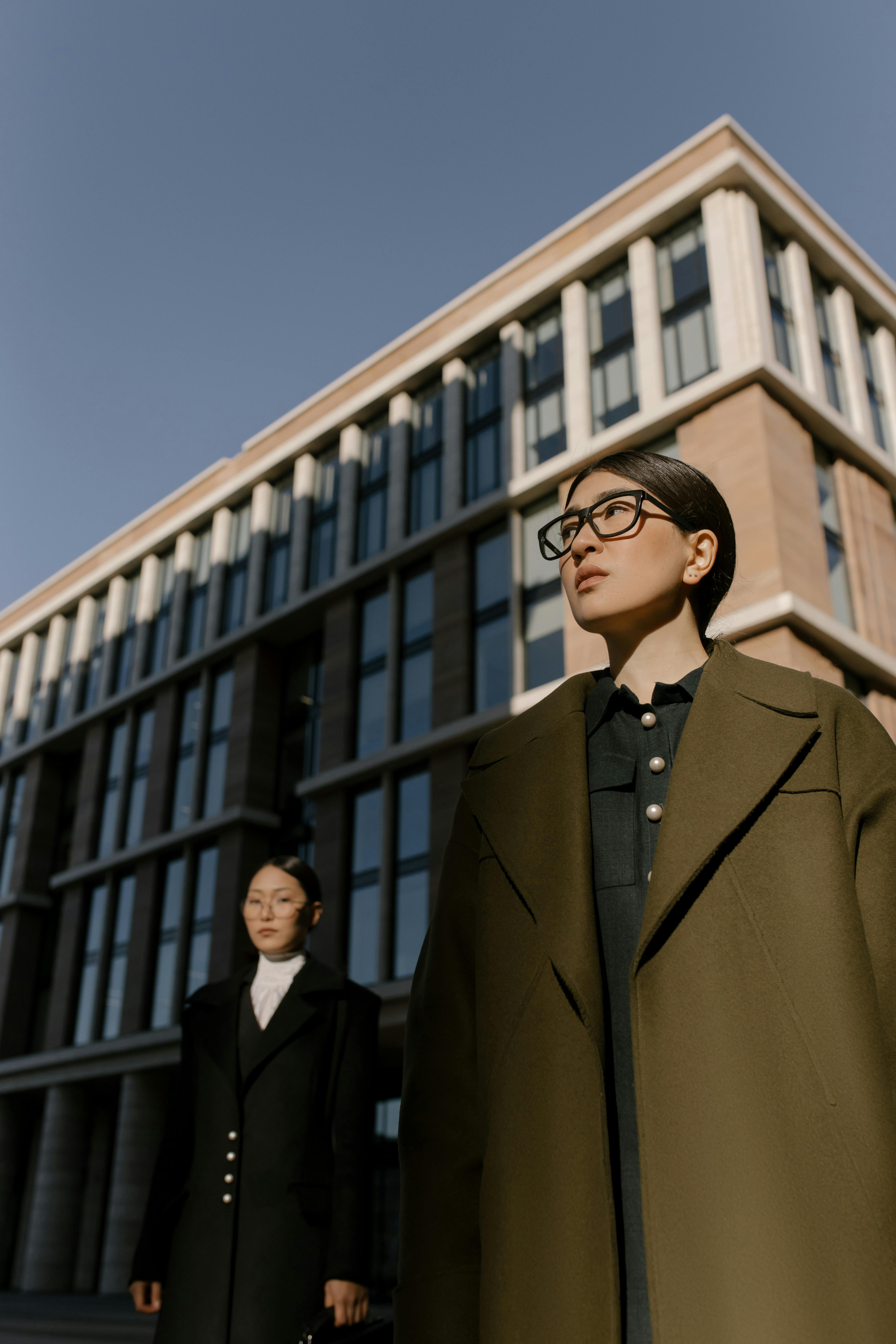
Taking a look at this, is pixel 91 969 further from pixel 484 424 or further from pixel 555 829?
pixel 555 829

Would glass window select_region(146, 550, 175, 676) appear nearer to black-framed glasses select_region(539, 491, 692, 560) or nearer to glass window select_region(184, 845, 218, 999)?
glass window select_region(184, 845, 218, 999)

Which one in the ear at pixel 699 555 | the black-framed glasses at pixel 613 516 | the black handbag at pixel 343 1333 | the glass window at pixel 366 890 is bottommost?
the black handbag at pixel 343 1333

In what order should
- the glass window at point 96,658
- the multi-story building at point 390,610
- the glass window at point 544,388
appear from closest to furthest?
the multi-story building at point 390,610 < the glass window at point 544,388 < the glass window at point 96,658

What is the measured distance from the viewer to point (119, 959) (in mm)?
27078

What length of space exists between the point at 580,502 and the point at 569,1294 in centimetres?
140

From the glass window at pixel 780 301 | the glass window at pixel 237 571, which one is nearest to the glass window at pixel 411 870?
the glass window at pixel 237 571

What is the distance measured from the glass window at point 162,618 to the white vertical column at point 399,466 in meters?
8.27

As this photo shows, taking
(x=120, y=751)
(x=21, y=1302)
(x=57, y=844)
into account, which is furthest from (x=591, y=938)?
(x=57, y=844)

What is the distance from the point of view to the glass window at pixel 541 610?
20219 millimetres

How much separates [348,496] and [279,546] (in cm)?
282

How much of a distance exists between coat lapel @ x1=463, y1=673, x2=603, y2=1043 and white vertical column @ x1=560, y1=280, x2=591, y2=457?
1930cm

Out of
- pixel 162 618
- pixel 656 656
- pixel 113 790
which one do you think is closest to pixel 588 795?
pixel 656 656

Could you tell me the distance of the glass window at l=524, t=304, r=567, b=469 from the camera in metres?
22.0

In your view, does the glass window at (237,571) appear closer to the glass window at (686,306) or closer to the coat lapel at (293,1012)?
the glass window at (686,306)
